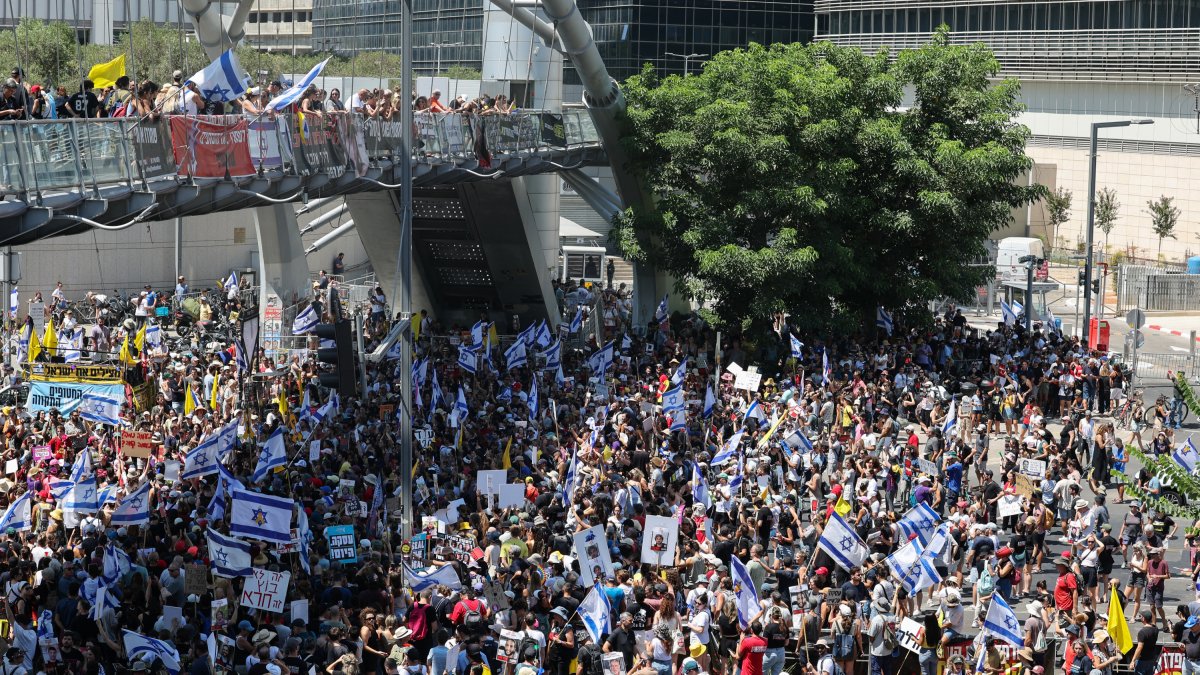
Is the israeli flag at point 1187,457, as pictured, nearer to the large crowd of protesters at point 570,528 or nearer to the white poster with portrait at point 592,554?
the large crowd of protesters at point 570,528

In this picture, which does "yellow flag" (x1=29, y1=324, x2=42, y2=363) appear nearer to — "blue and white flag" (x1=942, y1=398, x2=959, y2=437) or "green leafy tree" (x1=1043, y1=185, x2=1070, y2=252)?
"blue and white flag" (x1=942, y1=398, x2=959, y2=437)

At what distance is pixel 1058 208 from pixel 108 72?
52.4 metres

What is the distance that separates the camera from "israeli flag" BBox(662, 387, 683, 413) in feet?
94.2

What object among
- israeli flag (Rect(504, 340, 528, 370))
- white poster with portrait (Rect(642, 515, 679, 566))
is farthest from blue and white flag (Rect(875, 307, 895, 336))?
white poster with portrait (Rect(642, 515, 679, 566))

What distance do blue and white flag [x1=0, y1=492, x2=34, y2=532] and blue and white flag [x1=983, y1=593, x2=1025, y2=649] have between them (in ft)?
36.8

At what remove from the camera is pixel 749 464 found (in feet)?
82.3

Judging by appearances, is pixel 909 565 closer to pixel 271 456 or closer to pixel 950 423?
pixel 271 456

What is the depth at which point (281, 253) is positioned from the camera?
125ft

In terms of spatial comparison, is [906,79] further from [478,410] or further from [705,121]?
[478,410]

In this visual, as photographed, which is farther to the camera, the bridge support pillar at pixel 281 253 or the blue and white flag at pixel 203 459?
the bridge support pillar at pixel 281 253

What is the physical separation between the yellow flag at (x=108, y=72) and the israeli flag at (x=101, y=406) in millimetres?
4566

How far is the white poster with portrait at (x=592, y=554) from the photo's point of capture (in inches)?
749

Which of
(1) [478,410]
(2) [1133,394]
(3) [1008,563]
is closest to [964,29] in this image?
(2) [1133,394]

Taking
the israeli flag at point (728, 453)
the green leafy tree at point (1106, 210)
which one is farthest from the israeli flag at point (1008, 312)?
the green leafy tree at point (1106, 210)
